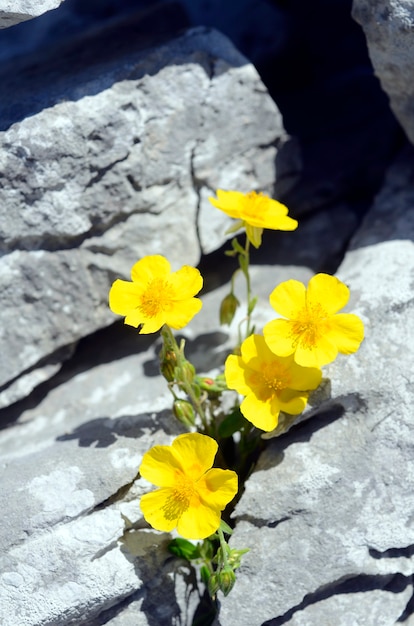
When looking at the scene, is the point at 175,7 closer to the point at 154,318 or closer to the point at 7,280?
the point at 7,280

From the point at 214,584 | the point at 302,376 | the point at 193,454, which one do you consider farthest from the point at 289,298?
the point at 214,584

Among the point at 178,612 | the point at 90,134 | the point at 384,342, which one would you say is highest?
the point at 90,134

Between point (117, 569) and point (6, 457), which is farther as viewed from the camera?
point (6, 457)

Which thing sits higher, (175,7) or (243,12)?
(175,7)

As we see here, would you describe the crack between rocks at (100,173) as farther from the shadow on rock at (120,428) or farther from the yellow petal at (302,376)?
the yellow petal at (302,376)

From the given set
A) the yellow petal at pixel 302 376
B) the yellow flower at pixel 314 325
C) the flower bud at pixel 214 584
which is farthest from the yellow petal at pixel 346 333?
the flower bud at pixel 214 584

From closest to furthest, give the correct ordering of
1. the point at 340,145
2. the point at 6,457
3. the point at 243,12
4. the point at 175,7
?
the point at 6,457
the point at 175,7
the point at 340,145
the point at 243,12

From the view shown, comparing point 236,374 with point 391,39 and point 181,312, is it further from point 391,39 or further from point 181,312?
point 391,39

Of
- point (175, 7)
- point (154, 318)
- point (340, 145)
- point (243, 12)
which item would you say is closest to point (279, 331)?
point (154, 318)
